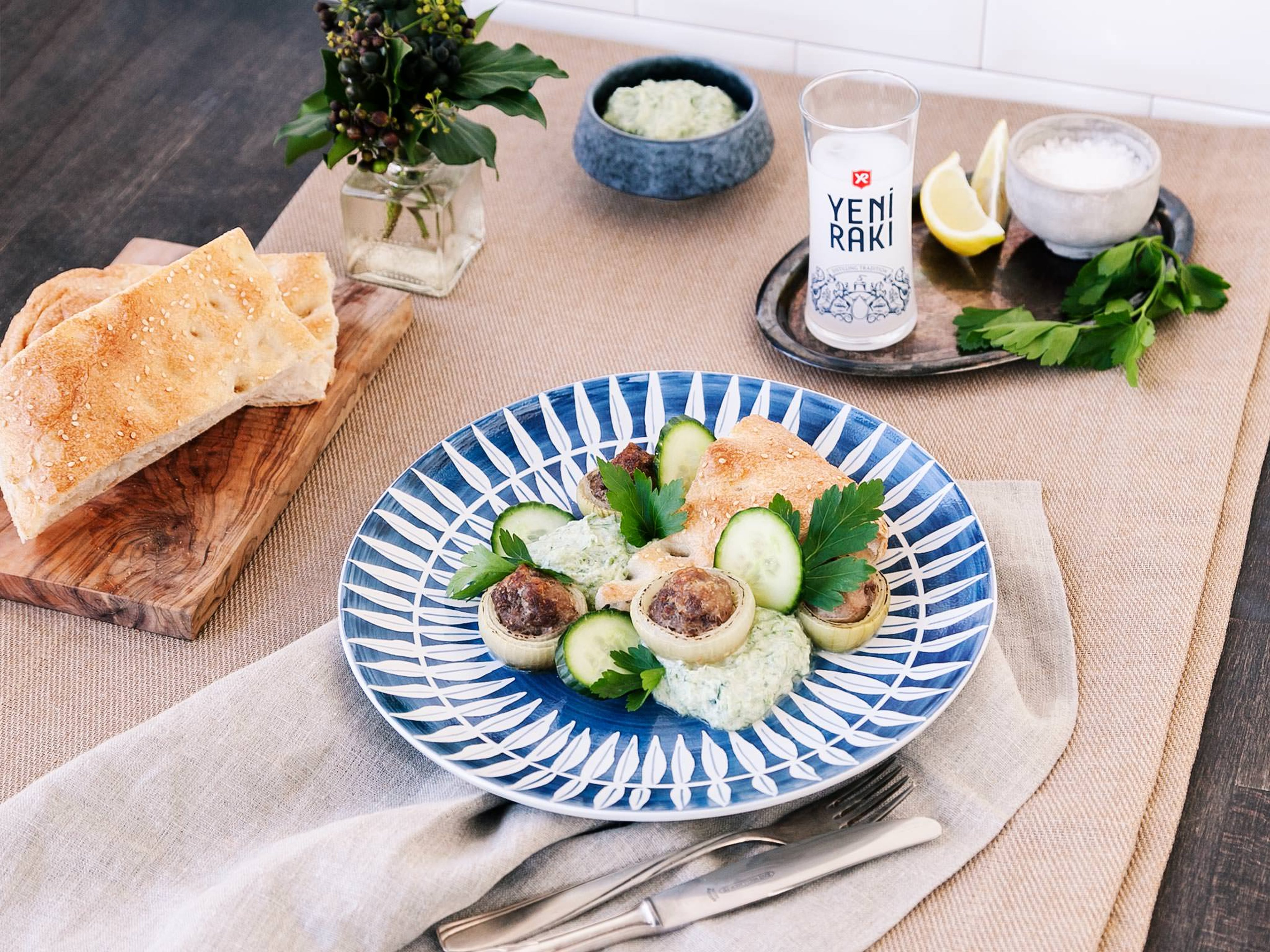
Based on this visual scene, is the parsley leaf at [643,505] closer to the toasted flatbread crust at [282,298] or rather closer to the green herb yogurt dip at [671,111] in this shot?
the toasted flatbread crust at [282,298]

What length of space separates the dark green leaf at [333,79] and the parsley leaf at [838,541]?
96 cm

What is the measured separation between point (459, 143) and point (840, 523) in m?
0.90

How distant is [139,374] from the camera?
1.62 m

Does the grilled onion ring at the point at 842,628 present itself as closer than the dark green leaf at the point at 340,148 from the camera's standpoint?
Yes

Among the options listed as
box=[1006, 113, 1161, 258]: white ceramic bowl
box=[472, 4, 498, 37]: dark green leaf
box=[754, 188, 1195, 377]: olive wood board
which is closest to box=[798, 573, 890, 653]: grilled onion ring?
box=[754, 188, 1195, 377]: olive wood board

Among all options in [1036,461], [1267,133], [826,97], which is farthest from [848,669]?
[1267,133]

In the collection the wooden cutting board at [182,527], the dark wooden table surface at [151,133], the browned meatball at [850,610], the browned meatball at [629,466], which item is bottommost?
the dark wooden table surface at [151,133]

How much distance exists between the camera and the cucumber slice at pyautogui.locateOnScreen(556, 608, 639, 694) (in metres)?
1.34

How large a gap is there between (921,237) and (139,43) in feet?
5.51

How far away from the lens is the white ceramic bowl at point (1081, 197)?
75.1 inches

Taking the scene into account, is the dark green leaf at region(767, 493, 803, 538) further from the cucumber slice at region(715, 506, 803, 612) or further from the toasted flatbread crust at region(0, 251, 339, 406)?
the toasted flatbread crust at region(0, 251, 339, 406)

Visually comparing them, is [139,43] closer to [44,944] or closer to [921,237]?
[921,237]

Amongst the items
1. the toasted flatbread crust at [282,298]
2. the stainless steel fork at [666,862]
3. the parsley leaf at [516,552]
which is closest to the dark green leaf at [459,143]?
the toasted flatbread crust at [282,298]

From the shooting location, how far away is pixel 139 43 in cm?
276
